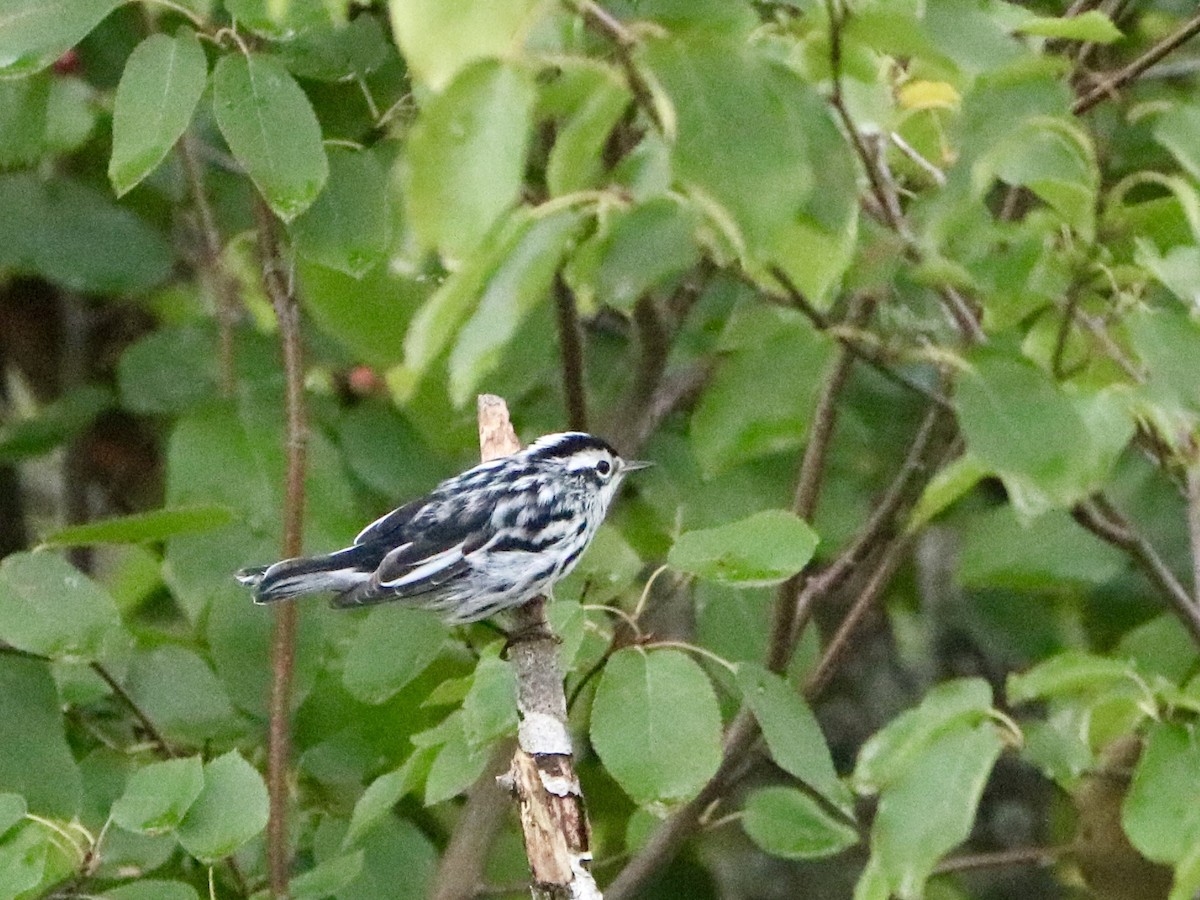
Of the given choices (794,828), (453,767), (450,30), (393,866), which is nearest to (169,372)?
(393,866)

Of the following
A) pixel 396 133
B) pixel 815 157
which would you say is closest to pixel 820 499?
pixel 396 133

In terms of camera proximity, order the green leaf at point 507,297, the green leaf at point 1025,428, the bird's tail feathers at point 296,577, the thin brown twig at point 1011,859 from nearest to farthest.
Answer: the green leaf at point 507,297 < the green leaf at point 1025,428 < the bird's tail feathers at point 296,577 < the thin brown twig at point 1011,859

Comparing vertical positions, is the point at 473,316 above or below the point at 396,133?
above

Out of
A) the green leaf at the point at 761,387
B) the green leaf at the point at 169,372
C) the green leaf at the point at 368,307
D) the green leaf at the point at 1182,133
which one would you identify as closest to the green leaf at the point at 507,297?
the green leaf at the point at 761,387

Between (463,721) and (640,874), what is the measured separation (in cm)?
62

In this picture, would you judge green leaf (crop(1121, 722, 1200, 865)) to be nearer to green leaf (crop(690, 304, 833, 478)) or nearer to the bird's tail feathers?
green leaf (crop(690, 304, 833, 478))

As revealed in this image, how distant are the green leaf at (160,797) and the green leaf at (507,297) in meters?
0.88

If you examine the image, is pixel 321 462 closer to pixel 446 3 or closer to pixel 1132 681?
pixel 1132 681

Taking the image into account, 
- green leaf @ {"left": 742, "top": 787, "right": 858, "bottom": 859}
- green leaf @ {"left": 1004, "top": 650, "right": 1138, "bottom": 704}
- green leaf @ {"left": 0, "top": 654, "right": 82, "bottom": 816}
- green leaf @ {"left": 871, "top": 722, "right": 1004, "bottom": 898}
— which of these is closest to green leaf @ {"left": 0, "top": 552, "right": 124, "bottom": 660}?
green leaf @ {"left": 0, "top": 654, "right": 82, "bottom": 816}

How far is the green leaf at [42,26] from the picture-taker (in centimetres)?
179

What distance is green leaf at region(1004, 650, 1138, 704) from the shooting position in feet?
6.08

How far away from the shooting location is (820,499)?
2.74m

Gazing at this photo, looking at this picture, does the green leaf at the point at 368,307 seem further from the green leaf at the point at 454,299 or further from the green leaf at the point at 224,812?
the green leaf at the point at 454,299

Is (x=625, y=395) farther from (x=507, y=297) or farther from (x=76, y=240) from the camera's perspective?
(x=507, y=297)
